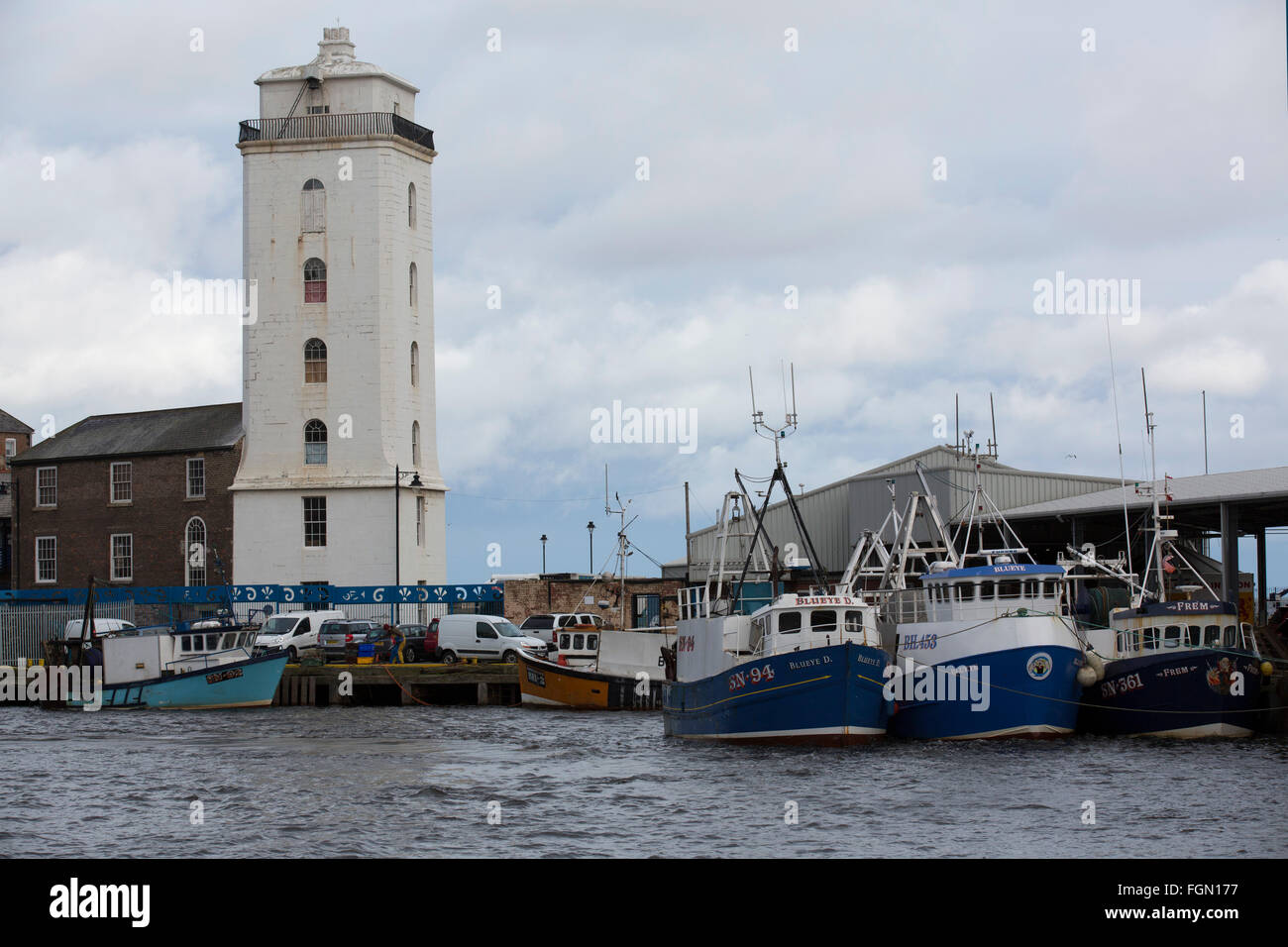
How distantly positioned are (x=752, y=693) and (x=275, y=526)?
41205mm

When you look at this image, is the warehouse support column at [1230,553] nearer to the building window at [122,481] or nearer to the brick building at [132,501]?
the brick building at [132,501]

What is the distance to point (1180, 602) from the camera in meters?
37.2

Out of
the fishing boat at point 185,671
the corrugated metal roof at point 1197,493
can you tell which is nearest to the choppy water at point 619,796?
the fishing boat at point 185,671

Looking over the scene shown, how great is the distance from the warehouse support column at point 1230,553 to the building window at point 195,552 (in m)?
47.1

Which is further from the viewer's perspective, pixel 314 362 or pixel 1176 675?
pixel 314 362

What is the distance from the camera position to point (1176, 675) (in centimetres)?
3497

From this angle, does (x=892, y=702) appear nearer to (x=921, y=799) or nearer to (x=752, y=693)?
(x=752, y=693)

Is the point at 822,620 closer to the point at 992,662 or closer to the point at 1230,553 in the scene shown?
the point at 992,662

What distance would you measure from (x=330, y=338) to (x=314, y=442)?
5.12 m

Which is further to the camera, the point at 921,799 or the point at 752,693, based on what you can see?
the point at 752,693

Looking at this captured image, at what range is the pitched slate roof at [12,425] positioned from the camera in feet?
389

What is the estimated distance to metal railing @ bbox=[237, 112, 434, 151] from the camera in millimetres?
68625

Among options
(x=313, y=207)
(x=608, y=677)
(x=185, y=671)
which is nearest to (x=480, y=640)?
(x=608, y=677)
